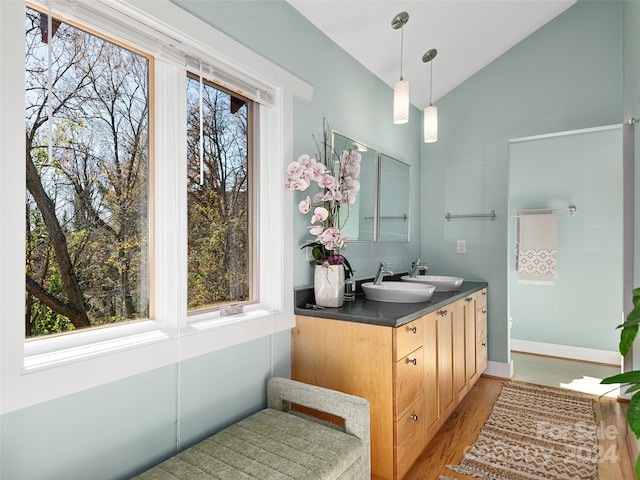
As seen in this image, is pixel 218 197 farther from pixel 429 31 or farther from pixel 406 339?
pixel 429 31

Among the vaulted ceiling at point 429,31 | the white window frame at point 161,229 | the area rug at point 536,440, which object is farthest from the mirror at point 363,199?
the area rug at point 536,440

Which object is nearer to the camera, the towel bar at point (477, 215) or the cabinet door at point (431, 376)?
the cabinet door at point (431, 376)

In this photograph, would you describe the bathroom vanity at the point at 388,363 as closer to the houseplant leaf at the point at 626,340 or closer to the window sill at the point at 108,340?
the window sill at the point at 108,340

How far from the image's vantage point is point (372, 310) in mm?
1909

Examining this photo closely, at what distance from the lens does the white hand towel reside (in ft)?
12.5

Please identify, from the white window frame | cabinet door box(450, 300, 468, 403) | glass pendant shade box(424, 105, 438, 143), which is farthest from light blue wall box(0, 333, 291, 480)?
glass pendant shade box(424, 105, 438, 143)

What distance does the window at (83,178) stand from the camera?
115cm

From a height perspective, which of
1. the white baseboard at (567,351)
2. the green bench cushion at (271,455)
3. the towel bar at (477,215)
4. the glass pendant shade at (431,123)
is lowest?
the white baseboard at (567,351)

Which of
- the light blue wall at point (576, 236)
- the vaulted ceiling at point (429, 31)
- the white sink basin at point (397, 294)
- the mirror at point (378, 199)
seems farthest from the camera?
the light blue wall at point (576, 236)

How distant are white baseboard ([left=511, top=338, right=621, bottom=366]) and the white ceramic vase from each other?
9.92 feet

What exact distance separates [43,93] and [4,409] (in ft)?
2.92

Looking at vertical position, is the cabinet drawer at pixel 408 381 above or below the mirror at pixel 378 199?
below

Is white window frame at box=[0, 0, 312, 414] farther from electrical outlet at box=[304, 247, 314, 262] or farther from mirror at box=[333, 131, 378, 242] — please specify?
mirror at box=[333, 131, 378, 242]

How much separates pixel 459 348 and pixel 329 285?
111cm
